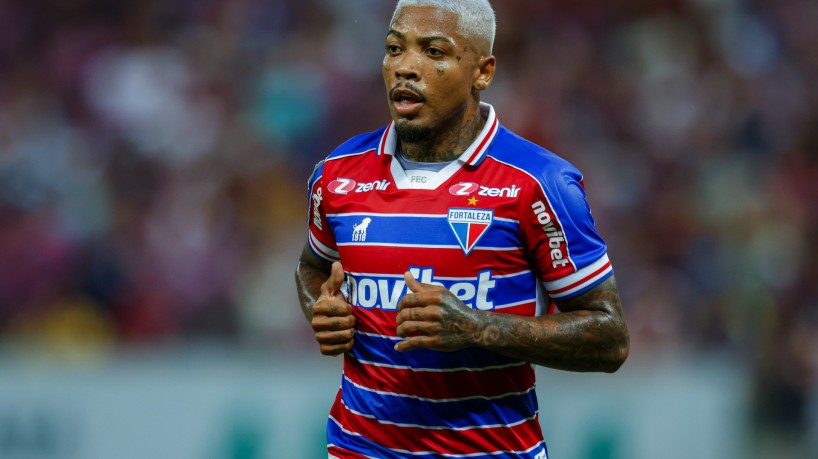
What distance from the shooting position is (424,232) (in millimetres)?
3967

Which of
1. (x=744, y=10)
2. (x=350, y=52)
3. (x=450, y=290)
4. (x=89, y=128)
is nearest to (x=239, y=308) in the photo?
(x=89, y=128)

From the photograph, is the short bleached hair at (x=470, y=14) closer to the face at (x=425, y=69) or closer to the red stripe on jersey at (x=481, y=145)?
the face at (x=425, y=69)

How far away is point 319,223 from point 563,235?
1028 millimetres

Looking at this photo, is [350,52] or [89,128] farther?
[350,52]

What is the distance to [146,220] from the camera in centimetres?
930

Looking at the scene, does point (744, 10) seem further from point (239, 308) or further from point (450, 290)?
point (450, 290)

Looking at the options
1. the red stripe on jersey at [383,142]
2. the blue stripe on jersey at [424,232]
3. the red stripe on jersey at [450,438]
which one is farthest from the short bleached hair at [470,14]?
the red stripe on jersey at [450,438]

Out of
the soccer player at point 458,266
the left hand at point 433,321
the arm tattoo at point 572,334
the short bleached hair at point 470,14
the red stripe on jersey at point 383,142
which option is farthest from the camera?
the red stripe on jersey at point 383,142

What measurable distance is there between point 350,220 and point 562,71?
7616 mm

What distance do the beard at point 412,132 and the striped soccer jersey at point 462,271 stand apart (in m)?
0.12

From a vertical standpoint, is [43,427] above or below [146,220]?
below

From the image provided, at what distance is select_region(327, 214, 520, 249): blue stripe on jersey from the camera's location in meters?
3.93

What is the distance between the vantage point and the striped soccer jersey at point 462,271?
3.93 meters

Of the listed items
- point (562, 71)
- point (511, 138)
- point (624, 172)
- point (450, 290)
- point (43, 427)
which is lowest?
point (43, 427)
